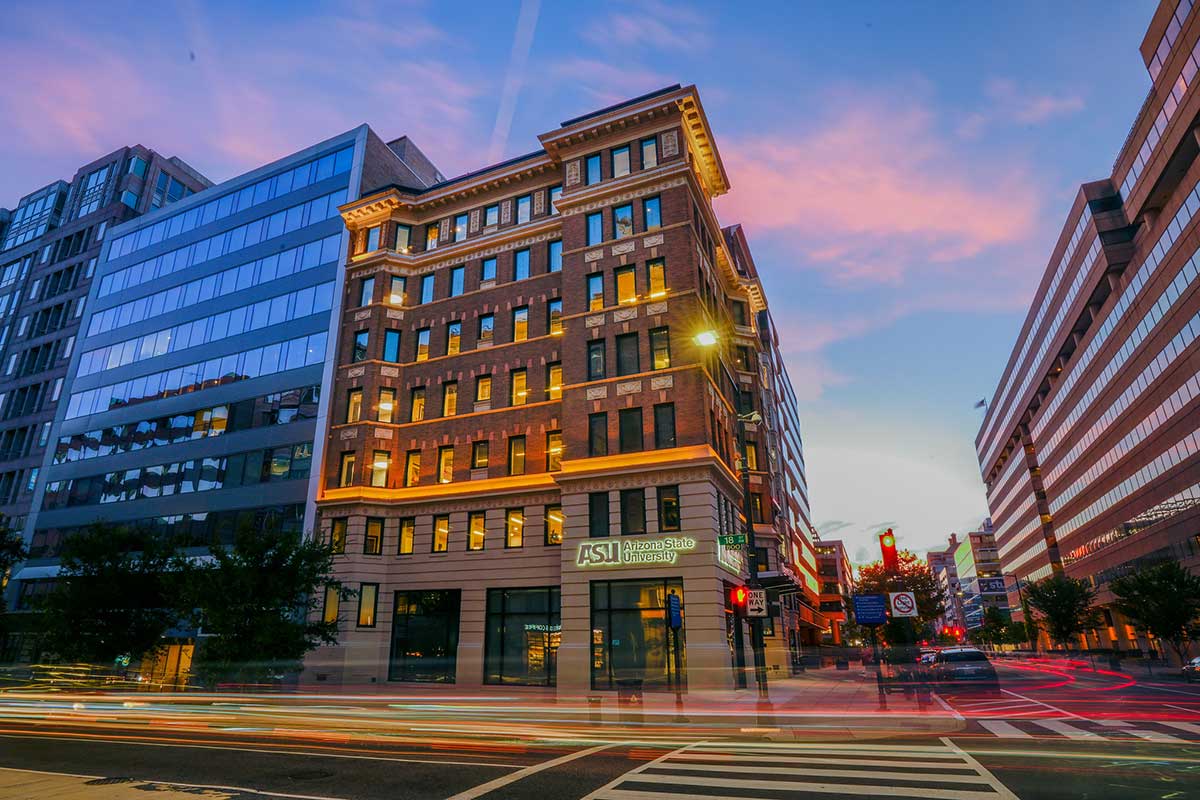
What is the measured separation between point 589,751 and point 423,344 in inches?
1166

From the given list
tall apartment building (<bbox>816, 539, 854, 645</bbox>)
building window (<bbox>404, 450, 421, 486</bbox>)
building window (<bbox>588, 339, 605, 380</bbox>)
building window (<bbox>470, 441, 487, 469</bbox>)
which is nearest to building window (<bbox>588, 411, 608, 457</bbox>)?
building window (<bbox>588, 339, 605, 380</bbox>)

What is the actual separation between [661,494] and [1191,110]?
52825mm

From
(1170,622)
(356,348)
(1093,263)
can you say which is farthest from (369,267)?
(1093,263)

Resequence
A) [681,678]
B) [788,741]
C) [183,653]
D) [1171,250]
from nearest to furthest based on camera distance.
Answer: [788,741]
[681,678]
[183,653]
[1171,250]

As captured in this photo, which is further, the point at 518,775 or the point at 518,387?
the point at 518,387

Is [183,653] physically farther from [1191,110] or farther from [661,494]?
[1191,110]

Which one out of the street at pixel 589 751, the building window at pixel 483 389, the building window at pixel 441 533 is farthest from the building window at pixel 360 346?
the street at pixel 589 751

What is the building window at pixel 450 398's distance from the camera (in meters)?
36.3

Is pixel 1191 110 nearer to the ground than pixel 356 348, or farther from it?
farther from it

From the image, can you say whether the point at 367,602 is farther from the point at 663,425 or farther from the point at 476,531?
the point at 663,425

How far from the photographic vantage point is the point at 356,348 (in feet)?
128

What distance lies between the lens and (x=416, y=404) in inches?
1476

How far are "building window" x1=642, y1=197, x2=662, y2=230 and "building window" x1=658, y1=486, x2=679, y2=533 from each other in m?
13.1

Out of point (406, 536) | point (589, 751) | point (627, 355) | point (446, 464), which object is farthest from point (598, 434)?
point (589, 751)
